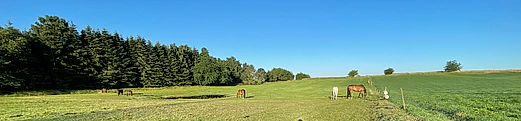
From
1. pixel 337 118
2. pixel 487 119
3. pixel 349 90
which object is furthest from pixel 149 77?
pixel 487 119

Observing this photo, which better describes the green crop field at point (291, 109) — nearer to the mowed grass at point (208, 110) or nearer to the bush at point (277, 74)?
the mowed grass at point (208, 110)

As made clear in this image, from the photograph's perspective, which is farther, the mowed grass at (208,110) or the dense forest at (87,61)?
the dense forest at (87,61)

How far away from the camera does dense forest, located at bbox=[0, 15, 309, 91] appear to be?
4153cm

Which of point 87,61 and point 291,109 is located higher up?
point 87,61

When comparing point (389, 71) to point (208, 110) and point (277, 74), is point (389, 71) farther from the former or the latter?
point (208, 110)

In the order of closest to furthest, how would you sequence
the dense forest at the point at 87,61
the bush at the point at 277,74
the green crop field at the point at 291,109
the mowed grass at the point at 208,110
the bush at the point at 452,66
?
1. the green crop field at the point at 291,109
2. the mowed grass at the point at 208,110
3. the dense forest at the point at 87,61
4. the bush at the point at 452,66
5. the bush at the point at 277,74

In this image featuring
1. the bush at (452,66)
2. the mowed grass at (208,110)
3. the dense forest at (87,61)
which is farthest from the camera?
the bush at (452,66)

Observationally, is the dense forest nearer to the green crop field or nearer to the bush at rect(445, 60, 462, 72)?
the green crop field

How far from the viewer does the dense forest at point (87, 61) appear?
136 feet

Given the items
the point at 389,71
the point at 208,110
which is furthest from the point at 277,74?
the point at 208,110

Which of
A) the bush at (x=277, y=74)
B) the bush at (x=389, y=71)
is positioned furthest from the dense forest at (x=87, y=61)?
the bush at (x=389, y=71)

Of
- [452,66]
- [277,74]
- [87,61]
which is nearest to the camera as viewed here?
[87,61]

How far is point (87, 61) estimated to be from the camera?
2168 inches

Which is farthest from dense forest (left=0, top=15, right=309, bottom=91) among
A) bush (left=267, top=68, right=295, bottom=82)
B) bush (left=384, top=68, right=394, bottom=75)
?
bush (left=384, top=68, right=394, bottom=75)
